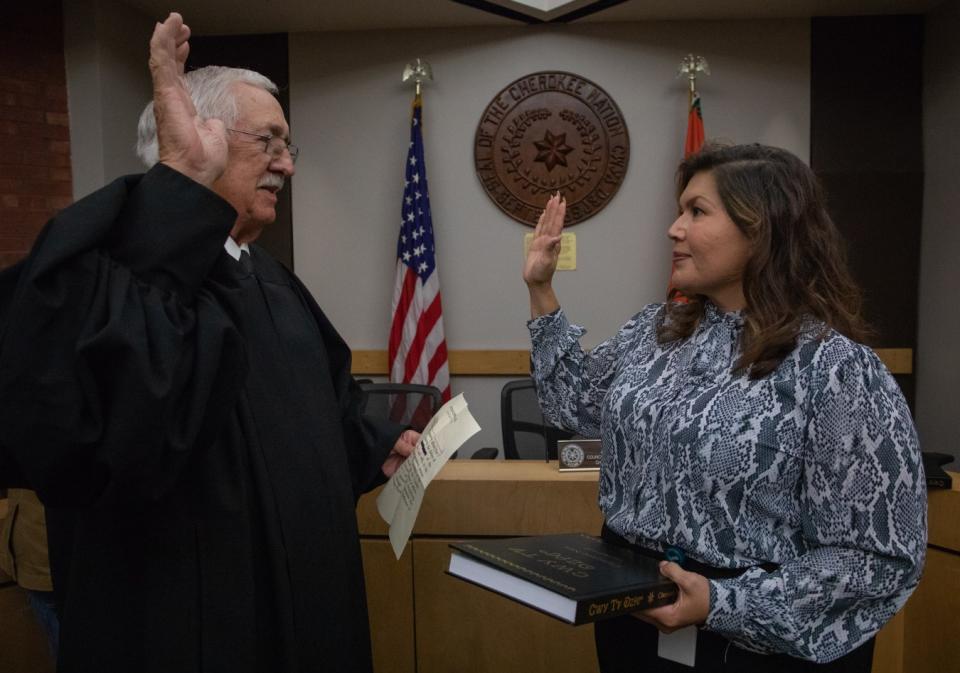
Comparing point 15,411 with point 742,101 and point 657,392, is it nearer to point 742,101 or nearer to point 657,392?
point 657,392

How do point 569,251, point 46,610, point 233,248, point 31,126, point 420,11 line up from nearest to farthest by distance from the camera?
1. point 233,248
2. point 46,610
3. point 31,126
4. point 420,11
5. point 569,251

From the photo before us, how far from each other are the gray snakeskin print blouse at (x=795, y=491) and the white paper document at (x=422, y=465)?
379 mm

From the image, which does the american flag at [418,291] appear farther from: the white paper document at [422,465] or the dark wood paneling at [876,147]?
the white paper document at [422,465]

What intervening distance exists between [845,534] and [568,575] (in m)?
0.40

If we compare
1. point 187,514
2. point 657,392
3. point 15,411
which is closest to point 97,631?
point 187,514

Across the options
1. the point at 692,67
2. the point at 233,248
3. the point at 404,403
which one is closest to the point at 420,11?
the point at 692,67

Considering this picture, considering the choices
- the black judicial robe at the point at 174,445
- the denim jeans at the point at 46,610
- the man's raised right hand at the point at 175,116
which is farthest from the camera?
the denim jeans at the point at 46,610

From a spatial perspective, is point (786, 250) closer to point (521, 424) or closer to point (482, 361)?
point (521, 424)

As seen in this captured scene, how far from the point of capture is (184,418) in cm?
102

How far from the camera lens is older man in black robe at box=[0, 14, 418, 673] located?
0.96 m

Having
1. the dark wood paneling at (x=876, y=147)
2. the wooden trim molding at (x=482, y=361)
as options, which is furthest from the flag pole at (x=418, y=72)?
the dark wood paneling at (x=876, y=147)

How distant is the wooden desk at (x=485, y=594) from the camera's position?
2.25 meters

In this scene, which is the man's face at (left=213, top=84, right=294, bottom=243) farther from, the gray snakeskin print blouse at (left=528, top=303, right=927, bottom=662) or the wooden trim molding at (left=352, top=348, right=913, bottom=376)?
the wooden trim molding at (left=352, top=348, right=913, bottom=376)

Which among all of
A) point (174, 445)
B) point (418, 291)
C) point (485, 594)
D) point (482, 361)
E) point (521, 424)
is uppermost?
point (418, 291)
